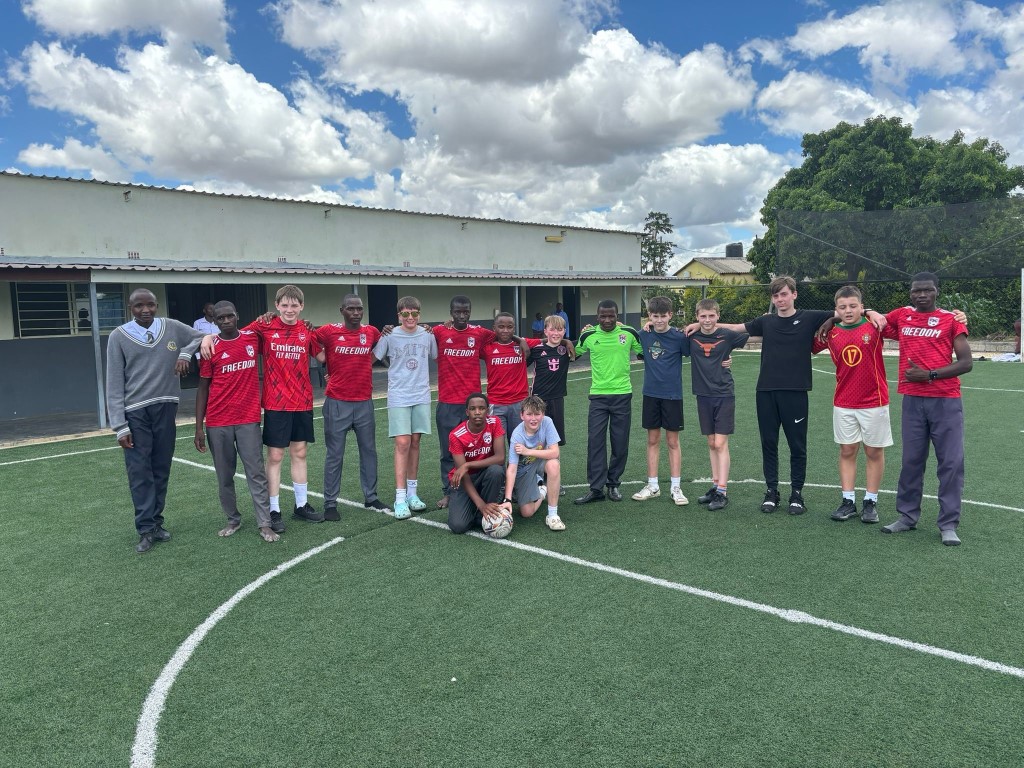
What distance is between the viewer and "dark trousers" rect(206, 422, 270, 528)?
221 inches

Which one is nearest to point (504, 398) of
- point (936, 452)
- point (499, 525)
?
point (499, 525)

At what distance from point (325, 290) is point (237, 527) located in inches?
524

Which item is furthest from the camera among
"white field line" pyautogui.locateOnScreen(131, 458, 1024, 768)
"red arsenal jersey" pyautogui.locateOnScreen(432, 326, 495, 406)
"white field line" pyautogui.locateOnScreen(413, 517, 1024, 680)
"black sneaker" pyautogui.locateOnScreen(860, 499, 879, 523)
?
"red arsenal jersey" pyautogui.locateOnScreen(432, 326, 495, 406)

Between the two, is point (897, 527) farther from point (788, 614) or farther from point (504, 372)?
point (504, 372)

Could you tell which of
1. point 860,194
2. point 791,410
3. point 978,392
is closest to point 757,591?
point 791,410

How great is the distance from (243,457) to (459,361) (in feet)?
6.46

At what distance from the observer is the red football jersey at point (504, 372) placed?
6.40 m

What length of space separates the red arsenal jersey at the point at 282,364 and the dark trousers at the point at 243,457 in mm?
283

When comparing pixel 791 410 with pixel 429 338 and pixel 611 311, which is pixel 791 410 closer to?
pixel 611 311

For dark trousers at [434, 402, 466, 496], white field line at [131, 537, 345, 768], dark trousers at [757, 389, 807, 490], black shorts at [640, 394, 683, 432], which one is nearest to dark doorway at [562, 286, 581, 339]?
black shorts at [640, 394, 683, 432]

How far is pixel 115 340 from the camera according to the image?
209 inches

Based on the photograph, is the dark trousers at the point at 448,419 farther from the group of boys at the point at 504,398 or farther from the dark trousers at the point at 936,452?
the dark trousers at the point at 936,452

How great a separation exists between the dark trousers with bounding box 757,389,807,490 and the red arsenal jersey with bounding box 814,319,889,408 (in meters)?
0.36

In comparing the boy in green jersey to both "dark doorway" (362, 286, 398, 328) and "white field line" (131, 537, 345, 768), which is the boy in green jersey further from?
"dark doorway" (362, 286, 398, 328)
